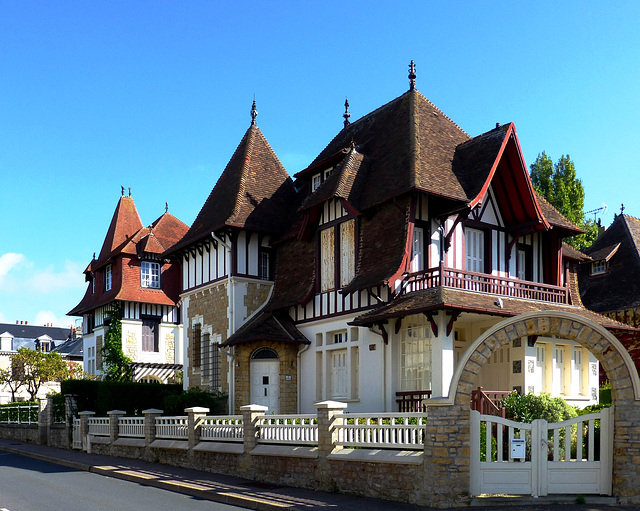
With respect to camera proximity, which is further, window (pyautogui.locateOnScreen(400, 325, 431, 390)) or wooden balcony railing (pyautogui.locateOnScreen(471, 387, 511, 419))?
window (pyautogui.locateOnScreen(400, 325, 431, 390))

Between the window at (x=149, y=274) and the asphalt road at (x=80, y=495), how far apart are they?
20414 millimetres

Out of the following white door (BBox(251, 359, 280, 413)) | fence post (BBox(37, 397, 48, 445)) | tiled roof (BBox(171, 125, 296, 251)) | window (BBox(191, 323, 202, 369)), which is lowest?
fence post (BBox(37, 397, 48, 445))

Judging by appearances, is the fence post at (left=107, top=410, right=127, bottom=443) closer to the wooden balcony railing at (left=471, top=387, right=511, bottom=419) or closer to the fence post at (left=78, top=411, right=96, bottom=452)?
the fence post at (left=78, top=411, right=96, bottom=452)

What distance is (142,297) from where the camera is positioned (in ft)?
127

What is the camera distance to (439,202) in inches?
782

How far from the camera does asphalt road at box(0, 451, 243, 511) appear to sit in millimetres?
12820

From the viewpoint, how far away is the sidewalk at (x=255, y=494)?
11.9 m

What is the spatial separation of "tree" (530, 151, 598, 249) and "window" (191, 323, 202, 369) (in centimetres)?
1981

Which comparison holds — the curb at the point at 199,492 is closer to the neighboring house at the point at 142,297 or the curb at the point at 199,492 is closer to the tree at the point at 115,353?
the tree at the point at 115,353

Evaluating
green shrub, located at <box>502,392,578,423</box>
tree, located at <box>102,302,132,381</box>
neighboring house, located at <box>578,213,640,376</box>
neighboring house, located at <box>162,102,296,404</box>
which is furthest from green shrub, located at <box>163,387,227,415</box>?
neighboring house, located at <box>578,213,640,376</box>

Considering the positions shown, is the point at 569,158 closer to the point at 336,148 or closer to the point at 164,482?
the point at 336,148

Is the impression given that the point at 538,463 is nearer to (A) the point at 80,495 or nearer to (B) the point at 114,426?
(A) the point at 80,495

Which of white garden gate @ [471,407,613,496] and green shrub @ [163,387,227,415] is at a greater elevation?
white garden gate @ [471,407,613,496]

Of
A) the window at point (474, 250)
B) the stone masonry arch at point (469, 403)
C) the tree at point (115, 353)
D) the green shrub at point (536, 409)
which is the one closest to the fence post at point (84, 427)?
the tree at point (115, 353)
